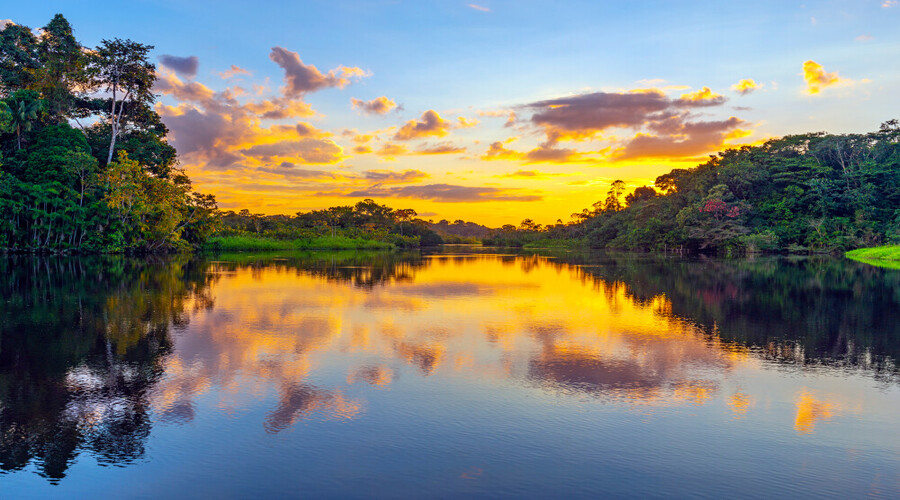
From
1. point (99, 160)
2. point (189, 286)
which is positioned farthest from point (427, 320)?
point (99, 160)

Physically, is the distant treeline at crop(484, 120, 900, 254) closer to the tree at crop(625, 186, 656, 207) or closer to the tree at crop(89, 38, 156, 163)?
the tree at crop(625, 186, 656, 207)

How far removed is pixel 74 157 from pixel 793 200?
6530 centimetres

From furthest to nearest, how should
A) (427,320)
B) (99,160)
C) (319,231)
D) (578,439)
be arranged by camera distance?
(319,231), (99,160), (427,320), (578,439)

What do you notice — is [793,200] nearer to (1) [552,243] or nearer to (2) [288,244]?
(1) [552,243]

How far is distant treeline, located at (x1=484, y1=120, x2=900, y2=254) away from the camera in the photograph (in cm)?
5616

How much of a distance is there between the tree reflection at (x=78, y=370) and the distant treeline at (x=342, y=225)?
54.9m

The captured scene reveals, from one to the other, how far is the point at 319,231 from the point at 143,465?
79.6 meters

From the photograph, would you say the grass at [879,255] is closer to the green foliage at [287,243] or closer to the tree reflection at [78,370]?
the tree reflection at [78,370]

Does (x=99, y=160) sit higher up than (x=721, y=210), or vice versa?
(x=99, y=160)

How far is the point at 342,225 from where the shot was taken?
9050 cm

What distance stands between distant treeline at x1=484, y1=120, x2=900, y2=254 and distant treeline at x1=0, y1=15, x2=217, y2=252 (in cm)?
5196

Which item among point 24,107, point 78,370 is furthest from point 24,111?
point 78,370

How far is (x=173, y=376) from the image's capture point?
25.1 ft

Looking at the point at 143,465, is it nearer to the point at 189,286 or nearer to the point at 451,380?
the point at 451,380
